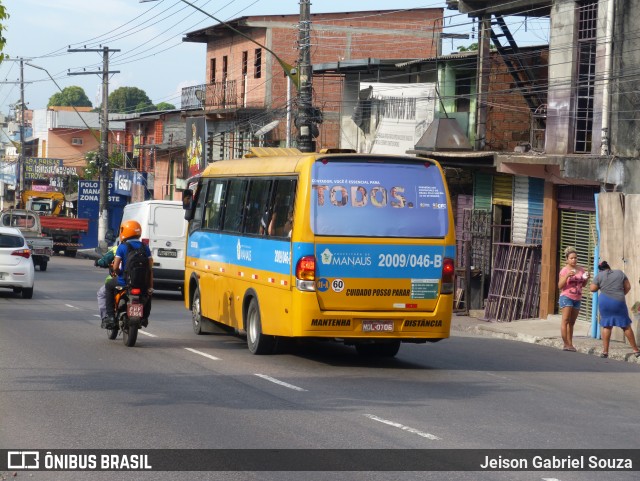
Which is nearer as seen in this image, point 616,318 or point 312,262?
point 312,262

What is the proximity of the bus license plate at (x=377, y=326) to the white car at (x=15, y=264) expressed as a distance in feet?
48.4

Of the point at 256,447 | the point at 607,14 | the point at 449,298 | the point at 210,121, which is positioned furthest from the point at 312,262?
the point at 210,121

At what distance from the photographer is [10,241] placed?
28.2 meters

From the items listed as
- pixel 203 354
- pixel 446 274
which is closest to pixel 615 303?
pixel 446 274

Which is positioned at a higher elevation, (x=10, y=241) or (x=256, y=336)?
(x=10, y=241)

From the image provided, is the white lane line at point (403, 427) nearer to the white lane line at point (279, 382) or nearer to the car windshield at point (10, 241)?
the white lane line at point (279, 382)

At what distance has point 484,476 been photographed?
871cm

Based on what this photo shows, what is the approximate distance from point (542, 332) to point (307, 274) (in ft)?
33.6

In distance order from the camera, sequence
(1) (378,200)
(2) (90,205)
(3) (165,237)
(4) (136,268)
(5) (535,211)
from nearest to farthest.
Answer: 1. (1) (378,200)
2. (4) (136,268)
3. (5) (535,211)
4. (3) (165,237)
5. (2) (90,205)

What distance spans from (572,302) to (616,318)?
1.43 meters

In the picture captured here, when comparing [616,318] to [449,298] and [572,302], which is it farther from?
[449,298]

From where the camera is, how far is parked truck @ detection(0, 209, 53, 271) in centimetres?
4364

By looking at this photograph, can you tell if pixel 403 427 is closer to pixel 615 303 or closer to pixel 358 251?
pixel 358 251

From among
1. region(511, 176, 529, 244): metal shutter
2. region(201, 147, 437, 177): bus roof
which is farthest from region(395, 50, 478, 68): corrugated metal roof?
region(201, 147, 437, 177): bus roof
